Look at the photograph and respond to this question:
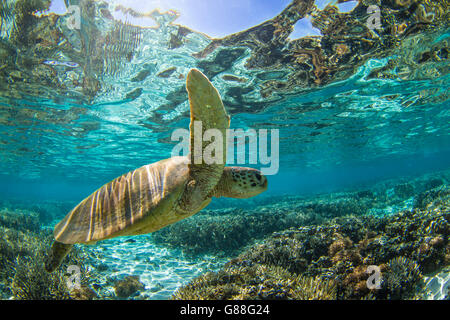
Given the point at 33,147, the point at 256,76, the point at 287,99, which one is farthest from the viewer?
the point at 33,147

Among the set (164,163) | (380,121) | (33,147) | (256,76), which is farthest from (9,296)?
(380,121)

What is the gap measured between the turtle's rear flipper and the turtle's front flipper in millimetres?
2663

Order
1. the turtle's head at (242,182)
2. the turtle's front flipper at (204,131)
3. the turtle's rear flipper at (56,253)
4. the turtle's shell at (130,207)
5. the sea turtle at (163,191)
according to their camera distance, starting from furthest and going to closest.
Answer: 1. the turtle's rear flipper at (56,253)
2. the turtle's head at (242,182)
3. the turtle's shell at (130,207)
4. the sea turtle at (163,191)
5. the turtle's front flipper at (204,131)

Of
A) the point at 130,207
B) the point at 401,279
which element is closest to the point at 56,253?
the point at 130,207

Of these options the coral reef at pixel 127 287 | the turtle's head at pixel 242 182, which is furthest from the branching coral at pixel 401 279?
the coral reef at pixel 127 287

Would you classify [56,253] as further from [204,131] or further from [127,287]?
[204,131]

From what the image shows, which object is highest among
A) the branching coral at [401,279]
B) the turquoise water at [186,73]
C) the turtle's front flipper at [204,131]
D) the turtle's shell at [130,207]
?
the turquoise water at [186,73]

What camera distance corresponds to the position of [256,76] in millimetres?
9867

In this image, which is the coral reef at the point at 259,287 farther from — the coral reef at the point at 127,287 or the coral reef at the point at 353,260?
the coral reef at the point at 127,287

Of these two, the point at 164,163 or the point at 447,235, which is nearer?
the point at 164,163

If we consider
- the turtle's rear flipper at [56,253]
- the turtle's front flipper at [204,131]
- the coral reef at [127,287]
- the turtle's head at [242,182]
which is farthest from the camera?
the coral reef at [127,287]

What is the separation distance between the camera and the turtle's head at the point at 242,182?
10.5 ft
